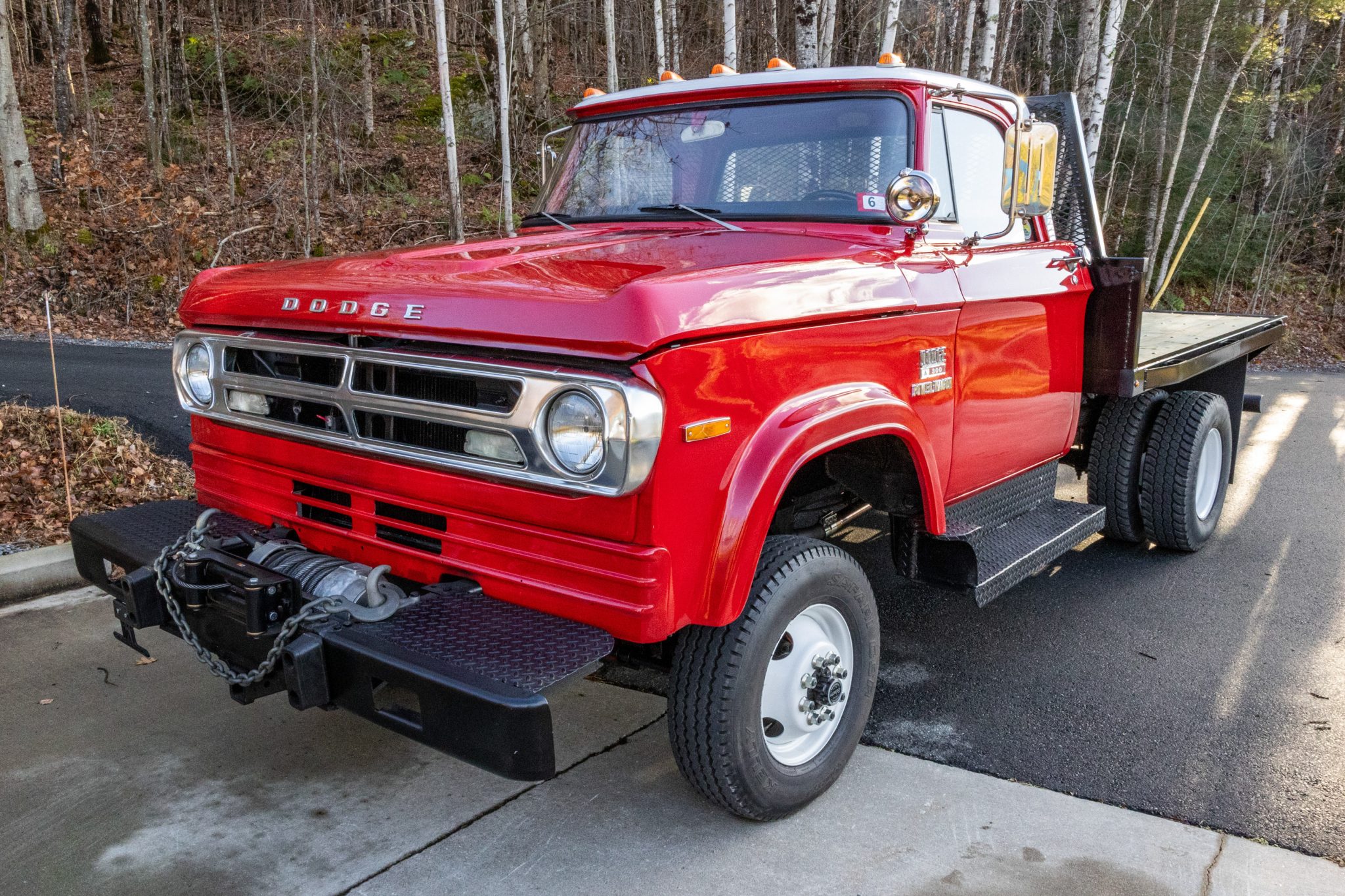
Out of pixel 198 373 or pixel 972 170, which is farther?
pixel 972 170

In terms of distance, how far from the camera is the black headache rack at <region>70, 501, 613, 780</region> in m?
2.09

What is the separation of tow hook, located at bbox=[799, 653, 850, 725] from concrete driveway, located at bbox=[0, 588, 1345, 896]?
30 centimetres

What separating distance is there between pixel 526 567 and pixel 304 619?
21.2 inches

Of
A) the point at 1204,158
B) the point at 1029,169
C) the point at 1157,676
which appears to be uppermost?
the point at 1204,158

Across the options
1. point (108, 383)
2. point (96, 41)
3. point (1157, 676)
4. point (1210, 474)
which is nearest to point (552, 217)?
point (1157, 676)

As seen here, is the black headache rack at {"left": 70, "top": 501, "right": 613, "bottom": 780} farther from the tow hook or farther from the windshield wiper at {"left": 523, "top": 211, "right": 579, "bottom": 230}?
the windshield wiper at {"left": 523, "top": 211, "right": 579, "bottom": 230}

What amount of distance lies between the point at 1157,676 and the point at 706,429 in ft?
8.22

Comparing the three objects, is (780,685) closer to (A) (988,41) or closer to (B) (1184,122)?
(A) (988,41)

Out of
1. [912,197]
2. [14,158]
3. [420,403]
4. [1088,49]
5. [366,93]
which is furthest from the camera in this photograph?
[366,93]

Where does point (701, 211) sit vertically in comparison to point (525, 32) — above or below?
below

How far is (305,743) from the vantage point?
3.29 meters

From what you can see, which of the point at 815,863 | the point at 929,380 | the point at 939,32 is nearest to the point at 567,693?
the point at 815,863

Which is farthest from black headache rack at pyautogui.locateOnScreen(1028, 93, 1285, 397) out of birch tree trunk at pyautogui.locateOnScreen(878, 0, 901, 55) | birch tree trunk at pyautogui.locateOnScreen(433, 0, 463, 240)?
birch tree trunk at pyautogui.locateOnScreen(433, 0, 463, 240)

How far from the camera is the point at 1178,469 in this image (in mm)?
4910
